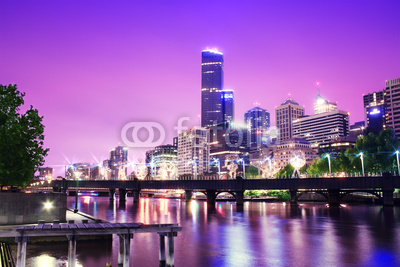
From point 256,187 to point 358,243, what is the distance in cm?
8160

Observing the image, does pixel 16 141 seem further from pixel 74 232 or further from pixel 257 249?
pixel 257 249

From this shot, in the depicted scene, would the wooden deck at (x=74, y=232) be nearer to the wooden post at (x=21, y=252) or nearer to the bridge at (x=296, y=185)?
the wooden post at (x=21, y=252)

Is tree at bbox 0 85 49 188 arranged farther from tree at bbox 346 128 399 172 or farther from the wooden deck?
tree at bbox 346 128 399 172

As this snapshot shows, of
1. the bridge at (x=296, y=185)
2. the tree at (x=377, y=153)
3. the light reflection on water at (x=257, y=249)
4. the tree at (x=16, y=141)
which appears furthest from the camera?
the tree at (x=377, y=153)

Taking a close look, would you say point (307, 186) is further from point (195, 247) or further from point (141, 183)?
point (195, 247)

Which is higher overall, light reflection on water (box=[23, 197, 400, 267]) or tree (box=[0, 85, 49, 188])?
tree (box=[0, 85, 49, 188])

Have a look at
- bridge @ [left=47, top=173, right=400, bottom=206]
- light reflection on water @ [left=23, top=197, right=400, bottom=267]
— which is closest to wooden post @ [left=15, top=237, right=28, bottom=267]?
light reflection on water @ [left=23, top=197, right=400, bottom=267]

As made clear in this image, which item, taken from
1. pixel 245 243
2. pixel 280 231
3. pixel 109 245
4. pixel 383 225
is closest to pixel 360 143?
pixel 383 225

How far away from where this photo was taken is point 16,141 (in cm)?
4600

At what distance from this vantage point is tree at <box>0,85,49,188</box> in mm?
45875

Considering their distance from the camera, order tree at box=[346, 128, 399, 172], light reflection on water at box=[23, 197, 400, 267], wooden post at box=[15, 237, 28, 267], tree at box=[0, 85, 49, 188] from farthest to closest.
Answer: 1. tree at box=[346, 128, 399, 172]
2. tree at box=[0, 85, 49, 188]
3. light reflection on water at box=[23, 197, 400, 267]
4. wooden post at box=[15, 237, 28, 267]

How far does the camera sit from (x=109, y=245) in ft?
136

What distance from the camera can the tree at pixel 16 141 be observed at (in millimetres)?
45875

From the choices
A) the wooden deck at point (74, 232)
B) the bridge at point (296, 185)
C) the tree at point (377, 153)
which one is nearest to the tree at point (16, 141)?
the wooden deck at point (74, 232)
